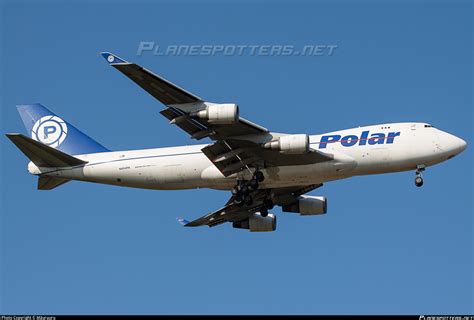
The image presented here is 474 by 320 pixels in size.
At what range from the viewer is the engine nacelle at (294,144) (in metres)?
49.3

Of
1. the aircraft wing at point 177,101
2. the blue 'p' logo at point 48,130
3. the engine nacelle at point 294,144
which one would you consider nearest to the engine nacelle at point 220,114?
the aircraft wing at point 177,101

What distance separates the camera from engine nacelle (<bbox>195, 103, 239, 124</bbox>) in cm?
4781

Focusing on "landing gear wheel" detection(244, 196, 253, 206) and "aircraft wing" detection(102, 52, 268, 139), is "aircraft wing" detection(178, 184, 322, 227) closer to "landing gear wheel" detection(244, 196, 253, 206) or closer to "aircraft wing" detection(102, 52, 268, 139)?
"landing gear wheel" detection(244, 196, 253, 206)

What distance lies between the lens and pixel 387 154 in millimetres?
50156

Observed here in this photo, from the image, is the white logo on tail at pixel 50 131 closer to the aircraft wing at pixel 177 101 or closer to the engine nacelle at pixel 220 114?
the aircraft wing at pixel 177 101

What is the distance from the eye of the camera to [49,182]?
54281 mm

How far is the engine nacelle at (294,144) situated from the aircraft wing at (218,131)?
0.38 m

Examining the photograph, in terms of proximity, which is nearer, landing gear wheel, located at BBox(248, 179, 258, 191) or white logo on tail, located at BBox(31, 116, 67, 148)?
landing gear wheel, located at BBox(248, 179, 258, 191)

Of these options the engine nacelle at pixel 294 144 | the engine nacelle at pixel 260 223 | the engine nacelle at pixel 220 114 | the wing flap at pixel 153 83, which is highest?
the wing flap at pixel 153 83

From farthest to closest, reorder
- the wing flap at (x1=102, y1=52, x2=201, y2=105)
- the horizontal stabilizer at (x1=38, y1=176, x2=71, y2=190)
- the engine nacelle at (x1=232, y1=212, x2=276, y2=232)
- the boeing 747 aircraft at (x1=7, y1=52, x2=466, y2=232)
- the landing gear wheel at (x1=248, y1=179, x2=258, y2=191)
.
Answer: the engine nacelle at (x1=232, y1=212, x2=276, y2=232) < the horizontal stabilizer at (x1=38, y1=176, x2=71, y2=190) < the landing gear wheel at (x1=248, y1=179, x2=258, y2=191) < the boeing 747 aircraft at (x1=7, y1=52, x2=466, y2=232) < the wing flap at (x1=102, y1=52, x2=201, y2=105)

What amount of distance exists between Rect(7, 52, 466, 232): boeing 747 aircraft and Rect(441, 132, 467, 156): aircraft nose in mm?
54

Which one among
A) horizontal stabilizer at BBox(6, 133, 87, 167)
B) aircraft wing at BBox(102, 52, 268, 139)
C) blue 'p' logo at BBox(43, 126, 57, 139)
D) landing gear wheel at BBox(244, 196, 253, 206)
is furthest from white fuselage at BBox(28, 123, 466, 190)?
blue 'p' logo at BBox(43, 126, 57, 139)

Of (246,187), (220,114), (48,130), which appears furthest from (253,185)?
(48,130)

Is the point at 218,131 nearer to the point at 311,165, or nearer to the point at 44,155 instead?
the point at 311,165
